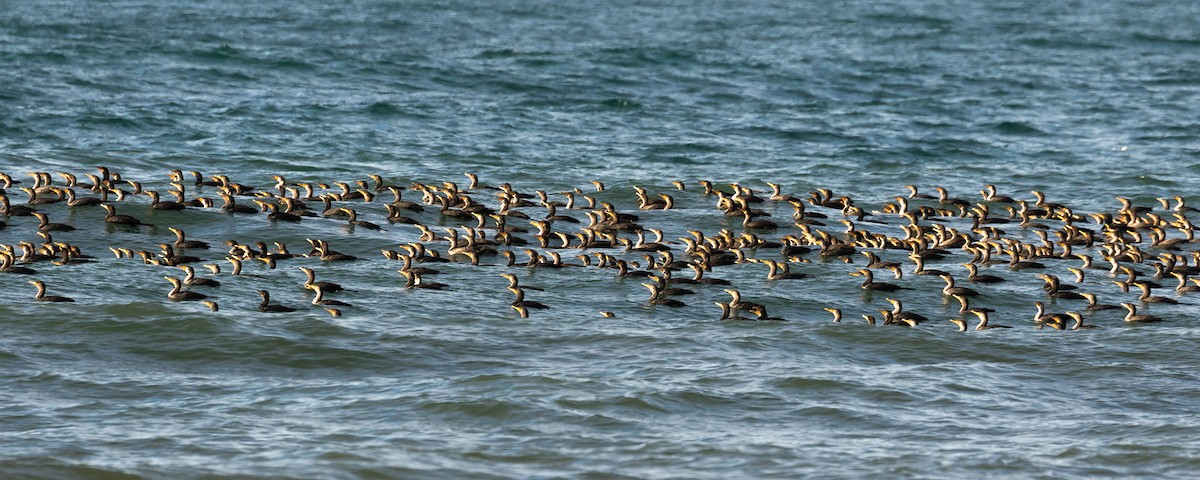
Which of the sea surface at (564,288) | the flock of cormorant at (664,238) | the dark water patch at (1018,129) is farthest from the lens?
the dark water patch at (1018,129)

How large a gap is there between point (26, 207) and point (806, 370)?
14318 millimetres

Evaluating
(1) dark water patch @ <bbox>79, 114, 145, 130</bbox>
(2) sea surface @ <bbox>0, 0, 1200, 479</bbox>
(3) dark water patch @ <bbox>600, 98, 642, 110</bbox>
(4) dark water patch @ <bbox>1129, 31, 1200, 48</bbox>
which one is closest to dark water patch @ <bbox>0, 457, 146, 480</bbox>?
(2) sea surface @ <bbox>0, 0, 1200, 479</bbox>

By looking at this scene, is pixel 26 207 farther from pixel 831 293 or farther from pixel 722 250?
pixel 831 293

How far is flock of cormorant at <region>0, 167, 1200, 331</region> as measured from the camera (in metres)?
22.6

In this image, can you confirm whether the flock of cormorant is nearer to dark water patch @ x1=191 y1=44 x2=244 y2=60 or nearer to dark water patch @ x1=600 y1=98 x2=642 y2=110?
dark water patch @ x1=600 y1=98 x2=642 y2=110

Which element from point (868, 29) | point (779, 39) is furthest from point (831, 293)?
point (868, 29)

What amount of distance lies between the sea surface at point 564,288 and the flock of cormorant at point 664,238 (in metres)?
0.26

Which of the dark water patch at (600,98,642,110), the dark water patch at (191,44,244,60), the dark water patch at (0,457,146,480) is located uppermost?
the dark water patch at (191,44,244,60)

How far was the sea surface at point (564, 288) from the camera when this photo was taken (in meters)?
14.9

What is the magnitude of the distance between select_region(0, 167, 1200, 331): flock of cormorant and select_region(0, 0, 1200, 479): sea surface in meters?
0.26

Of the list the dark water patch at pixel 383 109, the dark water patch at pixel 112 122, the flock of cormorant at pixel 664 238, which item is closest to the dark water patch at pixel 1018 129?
the flock of cormorant at pixel 664 238

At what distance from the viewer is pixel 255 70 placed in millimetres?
47406

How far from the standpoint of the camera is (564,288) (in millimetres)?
22938

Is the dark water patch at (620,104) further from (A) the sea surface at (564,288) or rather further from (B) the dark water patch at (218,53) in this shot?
(B) the dark water patch at (218,53)
